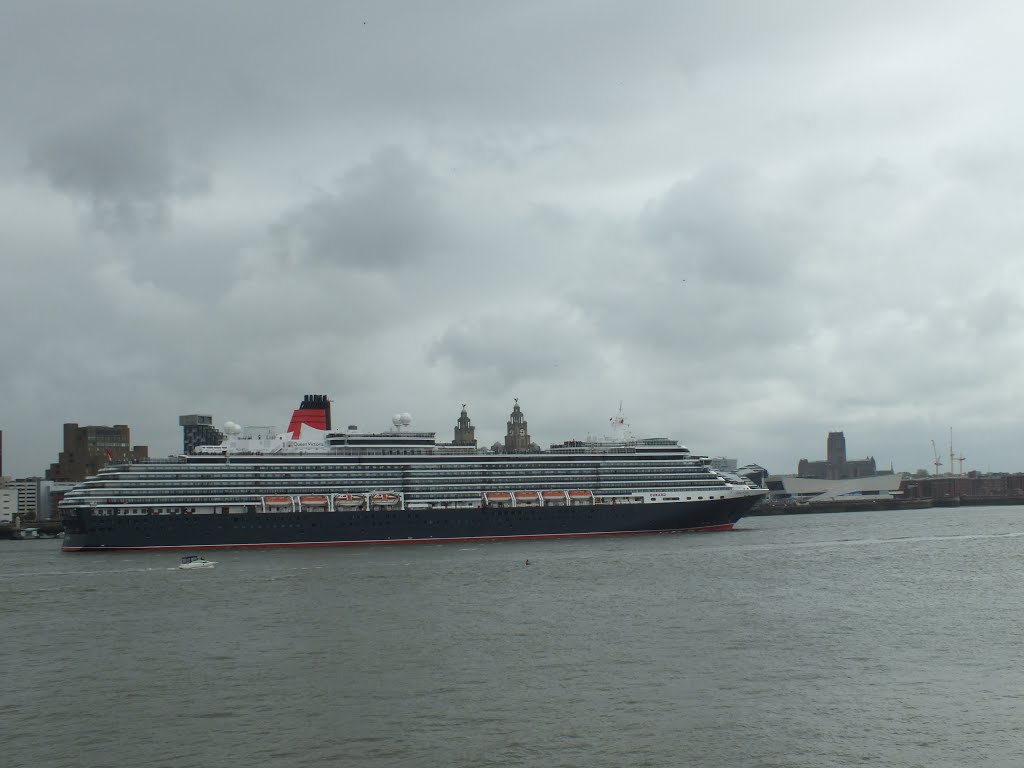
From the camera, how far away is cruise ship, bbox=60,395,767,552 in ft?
241

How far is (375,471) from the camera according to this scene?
80000 mm

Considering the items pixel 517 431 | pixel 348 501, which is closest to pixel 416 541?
pixel 348 501

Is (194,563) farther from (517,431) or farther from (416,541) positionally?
(517,431)

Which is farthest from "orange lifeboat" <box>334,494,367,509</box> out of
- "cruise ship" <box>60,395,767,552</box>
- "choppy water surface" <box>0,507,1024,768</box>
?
"choppy water surface" <box>0,507,1024,768</box>

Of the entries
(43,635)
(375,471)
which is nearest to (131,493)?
(375,471)

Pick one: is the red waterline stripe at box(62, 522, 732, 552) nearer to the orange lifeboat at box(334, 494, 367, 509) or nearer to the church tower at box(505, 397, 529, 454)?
the orange lifeboat at box(334, 494, 367, 509)

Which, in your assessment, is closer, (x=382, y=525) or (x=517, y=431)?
(x=382, y=525)

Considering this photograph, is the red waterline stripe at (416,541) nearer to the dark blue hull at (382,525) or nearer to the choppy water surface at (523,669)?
the dark blue hull at (382,525)

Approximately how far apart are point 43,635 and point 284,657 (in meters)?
11.0

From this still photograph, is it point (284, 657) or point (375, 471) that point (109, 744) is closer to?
point (284, 657)

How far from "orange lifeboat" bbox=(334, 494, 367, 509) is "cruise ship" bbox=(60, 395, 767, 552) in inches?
3.8

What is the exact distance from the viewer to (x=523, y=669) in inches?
1072

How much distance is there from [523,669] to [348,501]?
172 feet

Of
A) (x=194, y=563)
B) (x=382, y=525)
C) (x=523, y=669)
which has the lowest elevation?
(x=194, y=563)
